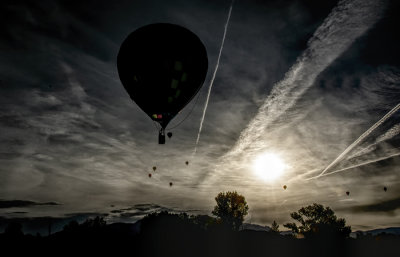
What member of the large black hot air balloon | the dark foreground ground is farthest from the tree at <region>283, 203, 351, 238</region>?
the large black hot air balloon

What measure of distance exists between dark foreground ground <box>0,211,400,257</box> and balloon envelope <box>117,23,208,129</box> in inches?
519

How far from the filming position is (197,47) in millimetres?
12078

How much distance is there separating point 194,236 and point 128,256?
11.2m

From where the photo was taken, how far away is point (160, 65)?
37.6ft

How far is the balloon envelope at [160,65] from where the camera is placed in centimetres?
1145

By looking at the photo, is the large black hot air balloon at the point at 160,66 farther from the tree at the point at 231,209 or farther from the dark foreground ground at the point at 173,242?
the tree at the point at 231,209

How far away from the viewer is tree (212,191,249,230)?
63156 millimetres

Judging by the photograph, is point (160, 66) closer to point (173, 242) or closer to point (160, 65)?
point (160, 65)

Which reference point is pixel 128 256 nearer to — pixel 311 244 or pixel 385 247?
pixel 311 244

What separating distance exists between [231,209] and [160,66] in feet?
198

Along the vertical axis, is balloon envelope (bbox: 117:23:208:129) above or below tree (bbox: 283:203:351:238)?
above

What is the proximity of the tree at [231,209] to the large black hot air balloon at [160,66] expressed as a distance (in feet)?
189

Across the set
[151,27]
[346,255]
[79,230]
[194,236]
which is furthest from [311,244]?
[151,27]

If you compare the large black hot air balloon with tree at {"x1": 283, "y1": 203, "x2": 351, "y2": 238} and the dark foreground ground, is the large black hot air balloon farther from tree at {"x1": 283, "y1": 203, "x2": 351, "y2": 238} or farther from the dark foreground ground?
tree at {"x1": 283, "y1": 203, "x2": 351, "y2": 238}
